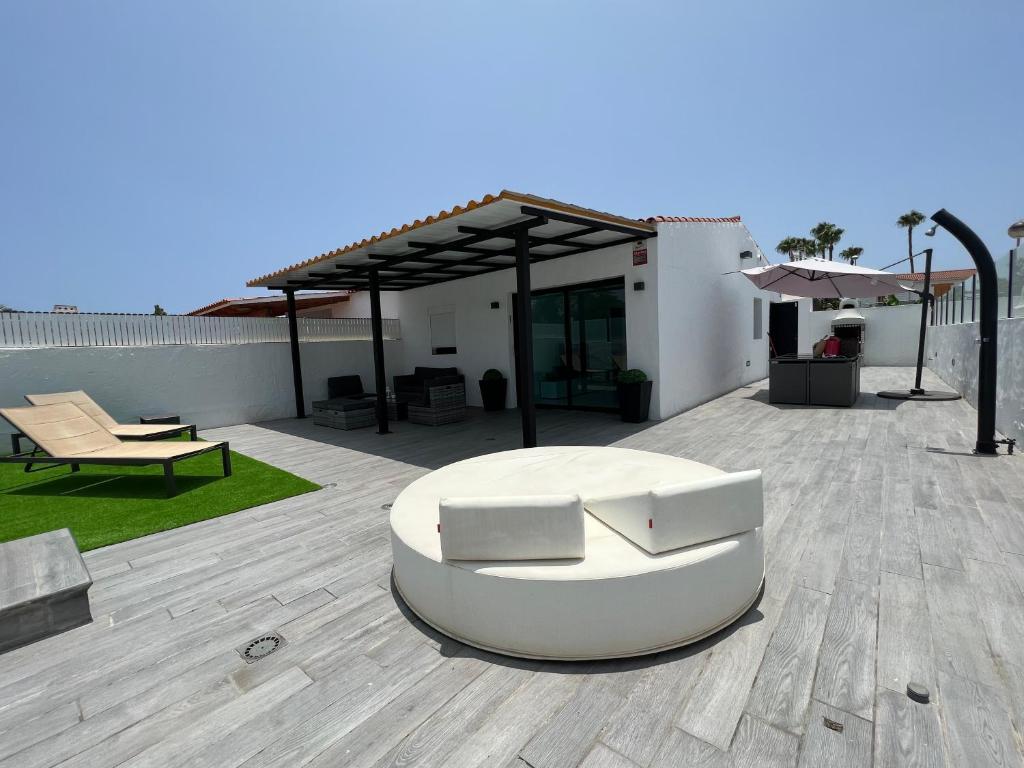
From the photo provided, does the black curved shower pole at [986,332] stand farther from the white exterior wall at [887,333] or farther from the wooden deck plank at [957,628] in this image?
the white exterior wall at [887,333]

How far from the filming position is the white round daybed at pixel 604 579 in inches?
72.7

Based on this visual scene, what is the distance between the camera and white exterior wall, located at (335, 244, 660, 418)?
7.52 m

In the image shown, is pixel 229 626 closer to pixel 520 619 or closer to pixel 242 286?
pixel 520 619

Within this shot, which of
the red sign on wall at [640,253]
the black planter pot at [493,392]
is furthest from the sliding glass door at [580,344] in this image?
the black planter pot at [493,392]

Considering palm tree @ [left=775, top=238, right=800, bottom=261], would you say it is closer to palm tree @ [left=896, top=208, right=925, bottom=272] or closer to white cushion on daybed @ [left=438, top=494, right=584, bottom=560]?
palm tree @ [left=896, top=208, right=925, bottom=272]

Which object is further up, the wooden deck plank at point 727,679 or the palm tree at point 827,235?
the palm tree at point 827,235

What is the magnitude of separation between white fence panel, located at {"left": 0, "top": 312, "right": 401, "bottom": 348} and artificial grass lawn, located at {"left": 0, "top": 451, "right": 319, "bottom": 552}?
2.31 metres

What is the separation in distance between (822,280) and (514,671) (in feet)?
33.7

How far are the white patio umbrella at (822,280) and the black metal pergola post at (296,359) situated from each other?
9037 millimetres

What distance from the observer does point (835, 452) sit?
518 centimetres

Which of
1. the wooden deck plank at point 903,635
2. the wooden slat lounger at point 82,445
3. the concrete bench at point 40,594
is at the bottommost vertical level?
the wooden deck plank at point 903,635

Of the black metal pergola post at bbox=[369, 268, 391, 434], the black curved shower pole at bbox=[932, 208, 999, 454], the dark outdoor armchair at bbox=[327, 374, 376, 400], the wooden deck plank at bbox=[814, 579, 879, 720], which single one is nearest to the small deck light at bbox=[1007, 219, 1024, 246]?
the black curved shower pole at bbox=[932, 208, 999, 454]

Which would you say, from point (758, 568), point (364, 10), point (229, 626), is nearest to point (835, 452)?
point (758, 568)

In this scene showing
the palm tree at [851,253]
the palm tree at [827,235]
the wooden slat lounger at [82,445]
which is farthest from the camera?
the palm tree at [851,253]
